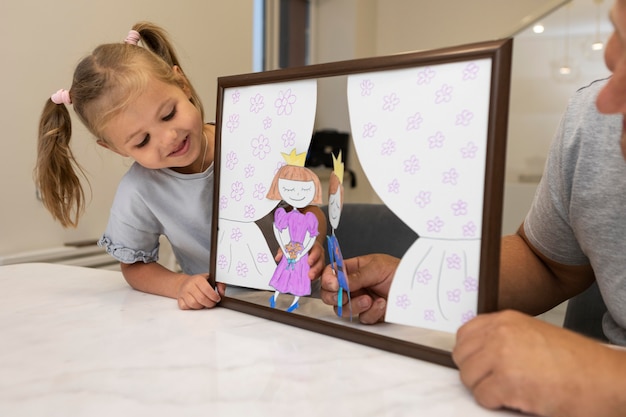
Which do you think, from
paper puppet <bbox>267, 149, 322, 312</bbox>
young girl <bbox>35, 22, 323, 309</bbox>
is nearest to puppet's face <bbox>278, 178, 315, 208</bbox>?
paper puppet <bbox>267, 149, 322, 312</bbox>

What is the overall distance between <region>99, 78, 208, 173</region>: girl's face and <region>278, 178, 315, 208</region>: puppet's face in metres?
0.30

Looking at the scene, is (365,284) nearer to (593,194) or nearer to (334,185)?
(334,185)

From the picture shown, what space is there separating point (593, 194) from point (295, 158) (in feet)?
1.21

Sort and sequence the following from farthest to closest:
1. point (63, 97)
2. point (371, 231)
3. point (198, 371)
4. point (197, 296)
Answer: point (63, 97)
point (371, 231)
point (197, 296)
point (198, 371)

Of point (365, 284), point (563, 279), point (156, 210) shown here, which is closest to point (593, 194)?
point (563, 279)

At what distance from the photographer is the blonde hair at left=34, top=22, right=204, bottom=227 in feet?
2.87

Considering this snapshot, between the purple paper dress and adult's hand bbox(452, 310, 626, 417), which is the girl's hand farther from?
adult's hand bbox(452, 310, 626, 417)

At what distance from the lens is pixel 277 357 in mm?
552

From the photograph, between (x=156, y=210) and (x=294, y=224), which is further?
(x=156, y=210)

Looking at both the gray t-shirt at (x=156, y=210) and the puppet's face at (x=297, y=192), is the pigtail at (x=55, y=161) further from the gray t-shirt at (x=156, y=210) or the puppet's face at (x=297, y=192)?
the puppet's face at (x=297, y=192)

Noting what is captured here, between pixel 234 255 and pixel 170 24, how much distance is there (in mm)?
1511

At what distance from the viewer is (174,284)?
0.82 meters

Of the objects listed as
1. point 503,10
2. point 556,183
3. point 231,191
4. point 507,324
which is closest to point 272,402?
point 507,324

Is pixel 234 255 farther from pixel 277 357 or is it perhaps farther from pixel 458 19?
pixel 458 19
